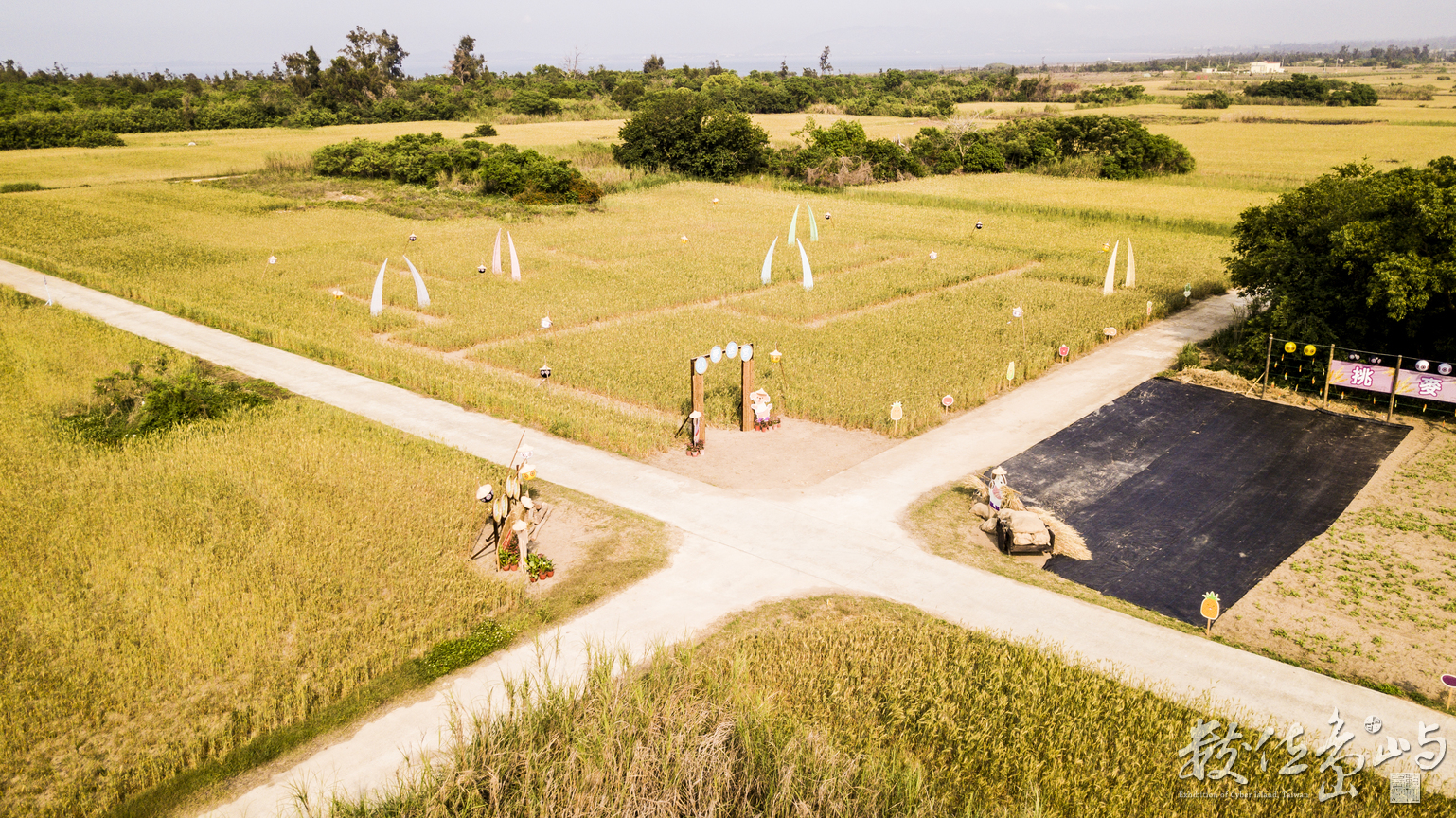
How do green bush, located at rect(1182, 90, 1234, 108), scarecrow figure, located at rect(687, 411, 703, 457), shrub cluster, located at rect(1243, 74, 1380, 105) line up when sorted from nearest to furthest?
scarecrow figure, located at rect(687, 411, 703, 457) → shrub cluster, located at rect(1243, 74, 1380, 105) → green bush, located at rect(1182, 90, 1234, 108)

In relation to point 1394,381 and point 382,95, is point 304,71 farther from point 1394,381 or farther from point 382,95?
point 1394,381

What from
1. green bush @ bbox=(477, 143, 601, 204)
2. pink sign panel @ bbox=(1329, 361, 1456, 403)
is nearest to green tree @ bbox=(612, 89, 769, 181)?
green bush @ bbox=(477, 143, 601, 204)

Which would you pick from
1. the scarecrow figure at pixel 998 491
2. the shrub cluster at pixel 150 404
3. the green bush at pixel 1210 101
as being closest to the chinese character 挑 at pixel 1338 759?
the scarecrow figure at pixel 998 491

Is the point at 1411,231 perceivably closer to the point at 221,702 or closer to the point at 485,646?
the point at 485,646

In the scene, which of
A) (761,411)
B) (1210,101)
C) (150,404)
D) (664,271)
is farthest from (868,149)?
(1210,101)

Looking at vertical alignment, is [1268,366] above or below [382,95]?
below

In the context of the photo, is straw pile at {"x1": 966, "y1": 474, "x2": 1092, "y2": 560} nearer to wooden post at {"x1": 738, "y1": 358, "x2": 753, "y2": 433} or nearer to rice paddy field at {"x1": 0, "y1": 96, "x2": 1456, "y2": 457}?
rice paddy field at {"x1": 0, "y1": 96, "x2": 1456, "y2": 457}
